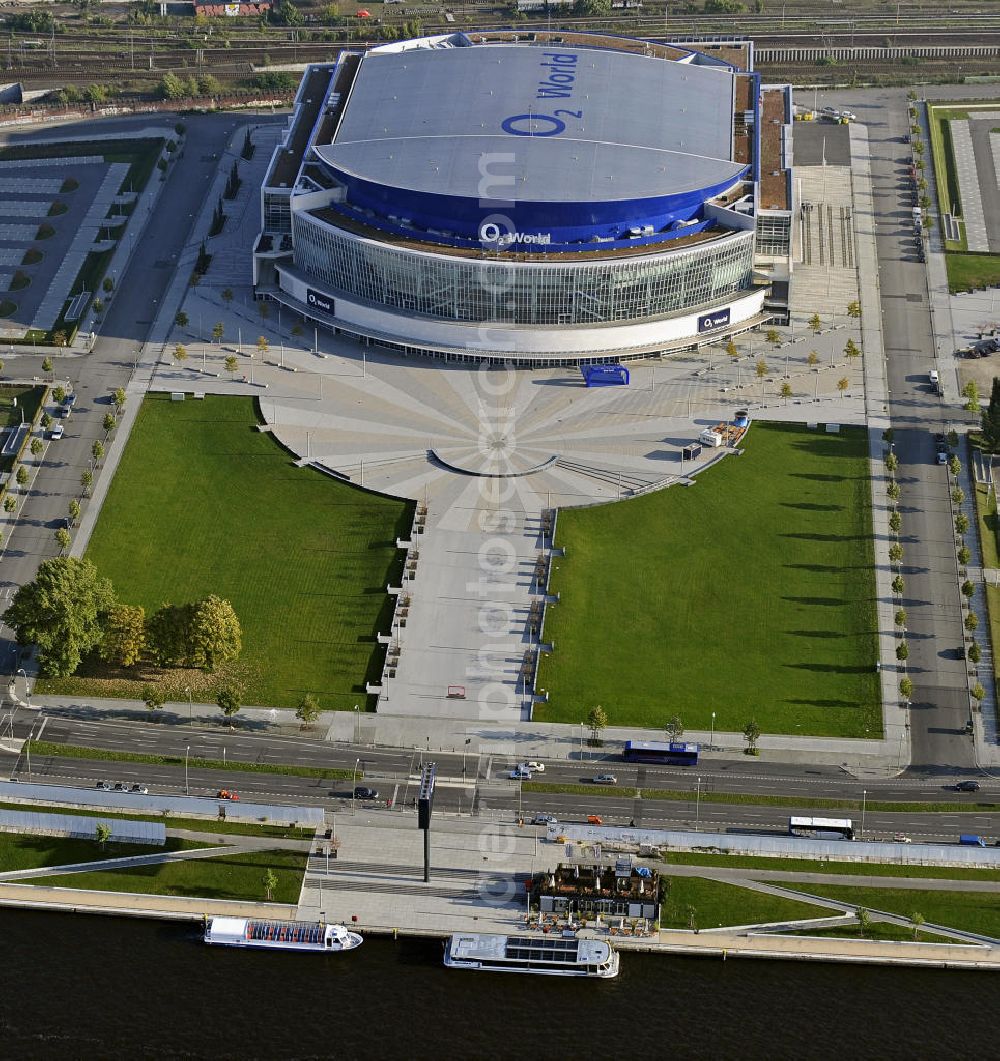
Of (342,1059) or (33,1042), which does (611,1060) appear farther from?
(33,1042)

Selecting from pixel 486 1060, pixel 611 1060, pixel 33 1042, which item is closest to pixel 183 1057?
pixel 33 1042

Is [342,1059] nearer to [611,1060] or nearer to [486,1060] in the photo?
[486,1060]

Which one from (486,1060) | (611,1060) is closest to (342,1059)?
(486,1060)

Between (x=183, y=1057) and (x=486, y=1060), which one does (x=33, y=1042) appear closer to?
(x=183, y=1057)

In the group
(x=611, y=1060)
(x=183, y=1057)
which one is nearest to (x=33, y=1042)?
(x=183, y=1057)

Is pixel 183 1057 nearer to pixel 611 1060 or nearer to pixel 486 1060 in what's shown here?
pixel 486 1060
